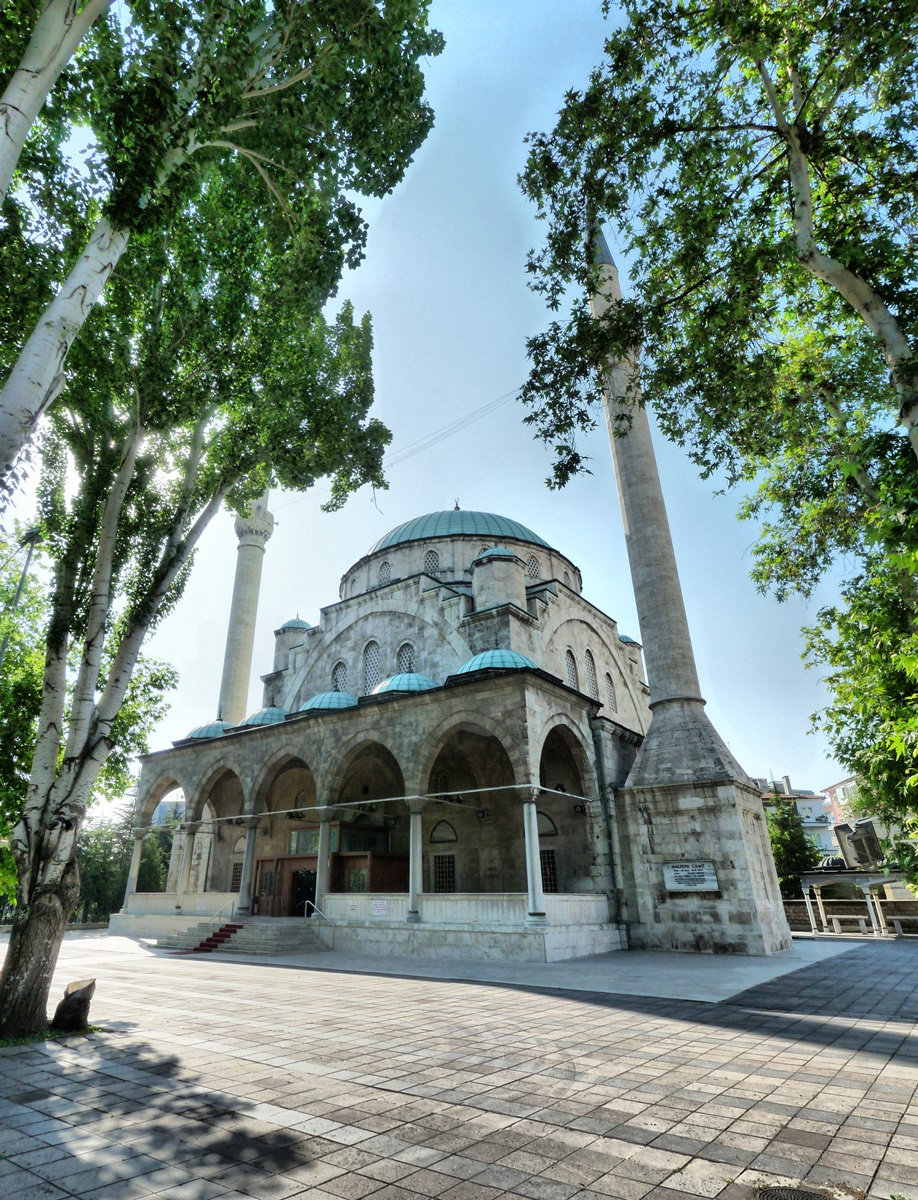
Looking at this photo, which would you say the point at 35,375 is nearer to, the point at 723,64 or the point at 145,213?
the point at 145,213

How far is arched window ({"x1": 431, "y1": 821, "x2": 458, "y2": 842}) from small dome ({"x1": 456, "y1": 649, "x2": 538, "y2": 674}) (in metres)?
6.04

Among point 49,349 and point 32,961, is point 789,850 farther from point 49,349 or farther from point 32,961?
point 49,349

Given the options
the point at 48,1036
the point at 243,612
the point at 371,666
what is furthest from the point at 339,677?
the point at 48,1036

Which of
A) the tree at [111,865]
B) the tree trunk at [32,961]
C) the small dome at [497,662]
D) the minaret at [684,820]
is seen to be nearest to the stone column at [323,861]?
the small dome at [497,662]

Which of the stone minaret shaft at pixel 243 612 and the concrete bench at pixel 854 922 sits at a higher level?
the stone minaret shaft at pixel 243 612

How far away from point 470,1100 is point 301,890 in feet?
60.1

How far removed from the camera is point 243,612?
3147cm

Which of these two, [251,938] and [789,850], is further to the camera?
[789,850]

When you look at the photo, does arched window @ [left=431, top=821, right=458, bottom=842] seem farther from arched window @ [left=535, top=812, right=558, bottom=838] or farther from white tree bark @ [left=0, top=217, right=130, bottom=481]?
white tree bark @ [left=0, top=217, right=130, bottom=481]

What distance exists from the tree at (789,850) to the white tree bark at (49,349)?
3347 cm

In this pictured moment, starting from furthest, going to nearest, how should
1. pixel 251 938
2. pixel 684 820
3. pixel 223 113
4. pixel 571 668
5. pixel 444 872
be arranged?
pixel 571 668, pixel 444 872, pixel 251 938, pixel 684 820, pixel 223 113

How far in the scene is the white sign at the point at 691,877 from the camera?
14875 mm

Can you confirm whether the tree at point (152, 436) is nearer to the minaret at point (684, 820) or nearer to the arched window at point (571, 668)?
the minaret at point (684, 820)

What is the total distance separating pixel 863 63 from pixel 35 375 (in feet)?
28.7
